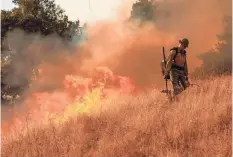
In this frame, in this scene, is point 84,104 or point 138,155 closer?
point 138,155

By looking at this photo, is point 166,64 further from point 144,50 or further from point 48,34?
point 48,34

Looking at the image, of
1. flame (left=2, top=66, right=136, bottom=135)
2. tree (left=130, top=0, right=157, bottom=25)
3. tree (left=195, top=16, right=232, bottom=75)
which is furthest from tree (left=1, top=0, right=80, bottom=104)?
tree (left=195, top=16, right=232, bottom=75)

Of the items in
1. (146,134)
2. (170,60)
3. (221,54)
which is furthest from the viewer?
(221,54)

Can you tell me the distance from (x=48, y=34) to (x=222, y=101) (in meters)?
14.8

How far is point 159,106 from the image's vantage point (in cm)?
913

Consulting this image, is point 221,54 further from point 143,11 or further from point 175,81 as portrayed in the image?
point 143,11

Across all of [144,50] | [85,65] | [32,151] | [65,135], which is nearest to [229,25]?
[144,50]

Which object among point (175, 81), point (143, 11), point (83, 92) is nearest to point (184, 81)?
point (175, 81)

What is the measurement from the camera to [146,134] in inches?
289

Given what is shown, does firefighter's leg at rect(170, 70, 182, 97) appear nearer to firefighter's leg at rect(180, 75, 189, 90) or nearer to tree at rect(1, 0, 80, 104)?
firefighter's leg at rect(180, 75, 189, 90)

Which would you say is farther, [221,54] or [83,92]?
[221,54]

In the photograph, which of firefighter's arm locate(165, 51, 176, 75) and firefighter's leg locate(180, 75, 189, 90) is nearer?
firefighter's arm locate(165, 51, 176, 75)

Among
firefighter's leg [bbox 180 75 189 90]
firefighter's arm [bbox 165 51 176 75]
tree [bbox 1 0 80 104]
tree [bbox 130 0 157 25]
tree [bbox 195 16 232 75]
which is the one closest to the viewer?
firefighter's arm [bbox 165 51 176 75]

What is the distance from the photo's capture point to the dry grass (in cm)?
659
